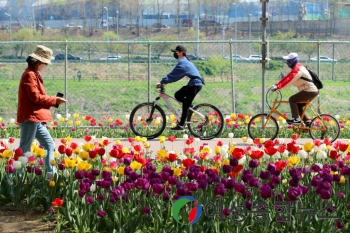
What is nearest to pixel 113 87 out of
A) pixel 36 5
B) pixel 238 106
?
pixel 238 106

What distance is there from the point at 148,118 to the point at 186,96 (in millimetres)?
726

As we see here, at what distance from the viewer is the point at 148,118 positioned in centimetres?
1216

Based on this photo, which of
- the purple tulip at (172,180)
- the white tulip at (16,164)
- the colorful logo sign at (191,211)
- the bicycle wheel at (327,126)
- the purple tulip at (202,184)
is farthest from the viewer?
the bicycle wheel at (327,126)

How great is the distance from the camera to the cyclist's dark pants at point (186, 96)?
38.7 ft

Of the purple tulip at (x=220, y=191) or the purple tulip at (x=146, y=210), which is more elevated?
the purple tulip at (x=220, y=191)

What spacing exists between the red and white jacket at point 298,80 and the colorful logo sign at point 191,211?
6.21m

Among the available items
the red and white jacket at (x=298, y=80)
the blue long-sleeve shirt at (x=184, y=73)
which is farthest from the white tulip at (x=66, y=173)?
the blue long-sleeve shirt at (x=184, y=73)

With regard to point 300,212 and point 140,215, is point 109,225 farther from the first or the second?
point 300,212

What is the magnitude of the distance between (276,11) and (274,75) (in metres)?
37.8

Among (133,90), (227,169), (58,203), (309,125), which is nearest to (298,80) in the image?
(309,125)

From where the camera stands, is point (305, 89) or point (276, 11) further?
point (276, 11)

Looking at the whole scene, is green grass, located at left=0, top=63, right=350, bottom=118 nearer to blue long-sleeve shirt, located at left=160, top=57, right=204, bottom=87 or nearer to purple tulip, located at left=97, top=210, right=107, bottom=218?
blue long-sleeve shirt, located at left=160, top=57, right=204, bottom=87

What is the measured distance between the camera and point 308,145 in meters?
6.36

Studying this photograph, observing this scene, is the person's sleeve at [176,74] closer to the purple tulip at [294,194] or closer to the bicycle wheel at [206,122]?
the bicycle wheel at [206,122]
